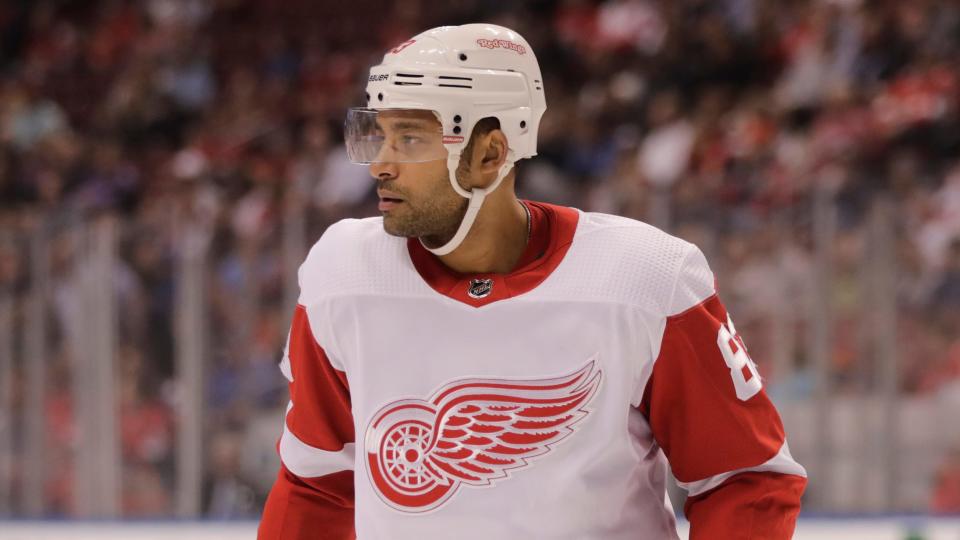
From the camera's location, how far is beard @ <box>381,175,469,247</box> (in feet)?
6.57

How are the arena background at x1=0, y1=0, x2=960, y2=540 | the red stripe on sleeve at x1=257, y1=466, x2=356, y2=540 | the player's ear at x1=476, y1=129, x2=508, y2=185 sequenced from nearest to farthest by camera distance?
1. the player's ear at x1=476, y1=129, x2=508, y2=185
2. the red stripe on sleeve at x1=257, y1=466, x2=356, y2=540
3. the arena background at x1=0, y1=0, x2=960, y2=540

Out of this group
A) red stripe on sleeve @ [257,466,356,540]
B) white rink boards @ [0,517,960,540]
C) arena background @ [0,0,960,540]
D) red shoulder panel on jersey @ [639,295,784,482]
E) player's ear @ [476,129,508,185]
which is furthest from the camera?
arena background @ [0,0,960,540]

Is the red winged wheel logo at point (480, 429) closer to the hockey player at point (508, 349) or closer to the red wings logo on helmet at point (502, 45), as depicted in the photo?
the hockey player at point (508, 349)

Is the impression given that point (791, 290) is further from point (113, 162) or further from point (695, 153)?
point (113, 162)

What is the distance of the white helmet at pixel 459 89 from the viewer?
200 centimetres

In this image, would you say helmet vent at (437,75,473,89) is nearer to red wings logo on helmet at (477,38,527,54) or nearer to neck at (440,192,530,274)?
red wings logo on helmet at (477,38,527,54)

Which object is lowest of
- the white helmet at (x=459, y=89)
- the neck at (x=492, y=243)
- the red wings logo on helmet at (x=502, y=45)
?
the neck at (x=492, y=243)

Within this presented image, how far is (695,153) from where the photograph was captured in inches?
244

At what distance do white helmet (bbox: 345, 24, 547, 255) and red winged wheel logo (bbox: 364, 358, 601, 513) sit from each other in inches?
8.9

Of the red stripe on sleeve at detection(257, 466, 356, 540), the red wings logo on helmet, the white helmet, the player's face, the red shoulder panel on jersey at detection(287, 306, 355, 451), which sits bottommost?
the red stripe on sleeve at detection(257, 466, 356, 540)

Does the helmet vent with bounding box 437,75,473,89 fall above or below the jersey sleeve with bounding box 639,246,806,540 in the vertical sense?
above

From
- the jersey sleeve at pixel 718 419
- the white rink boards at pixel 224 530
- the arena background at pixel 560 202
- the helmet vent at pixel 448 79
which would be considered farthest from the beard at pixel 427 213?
the arena background at pixel 560 202

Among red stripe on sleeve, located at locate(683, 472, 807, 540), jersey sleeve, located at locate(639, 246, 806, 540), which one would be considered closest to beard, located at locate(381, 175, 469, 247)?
jersey sleeve, located at locate(639, 246, 806, 540)

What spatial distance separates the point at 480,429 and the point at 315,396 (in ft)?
1.07
